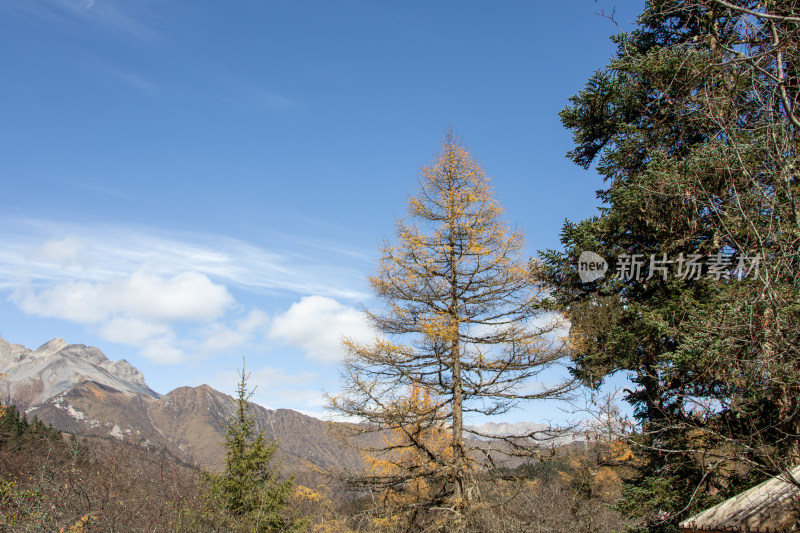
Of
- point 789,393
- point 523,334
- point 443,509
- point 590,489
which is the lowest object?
point 590,489

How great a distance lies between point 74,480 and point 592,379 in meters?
11.3

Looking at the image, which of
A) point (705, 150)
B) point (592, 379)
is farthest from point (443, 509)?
point (705, 150)

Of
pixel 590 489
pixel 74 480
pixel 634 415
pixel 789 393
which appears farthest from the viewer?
pixel 590 489

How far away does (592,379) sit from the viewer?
1155cm

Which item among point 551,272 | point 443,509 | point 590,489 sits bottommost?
point 590,489

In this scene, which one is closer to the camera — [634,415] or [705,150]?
[705,150]

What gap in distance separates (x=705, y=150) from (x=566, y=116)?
17.3 feet

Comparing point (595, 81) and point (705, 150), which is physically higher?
point (595, 81)

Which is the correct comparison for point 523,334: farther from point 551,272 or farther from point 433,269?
point 433,269

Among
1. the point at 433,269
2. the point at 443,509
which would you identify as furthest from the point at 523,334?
the point at 443,509

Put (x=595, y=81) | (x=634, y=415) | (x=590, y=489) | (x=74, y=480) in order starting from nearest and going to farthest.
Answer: (x=74, y=480) → (x=634, y=415) → (x=595, y=81) → (x=590, y=489)

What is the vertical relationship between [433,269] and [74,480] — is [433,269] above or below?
above

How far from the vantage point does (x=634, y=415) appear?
11430mm

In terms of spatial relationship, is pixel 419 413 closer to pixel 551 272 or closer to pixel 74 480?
pixel 551 272
